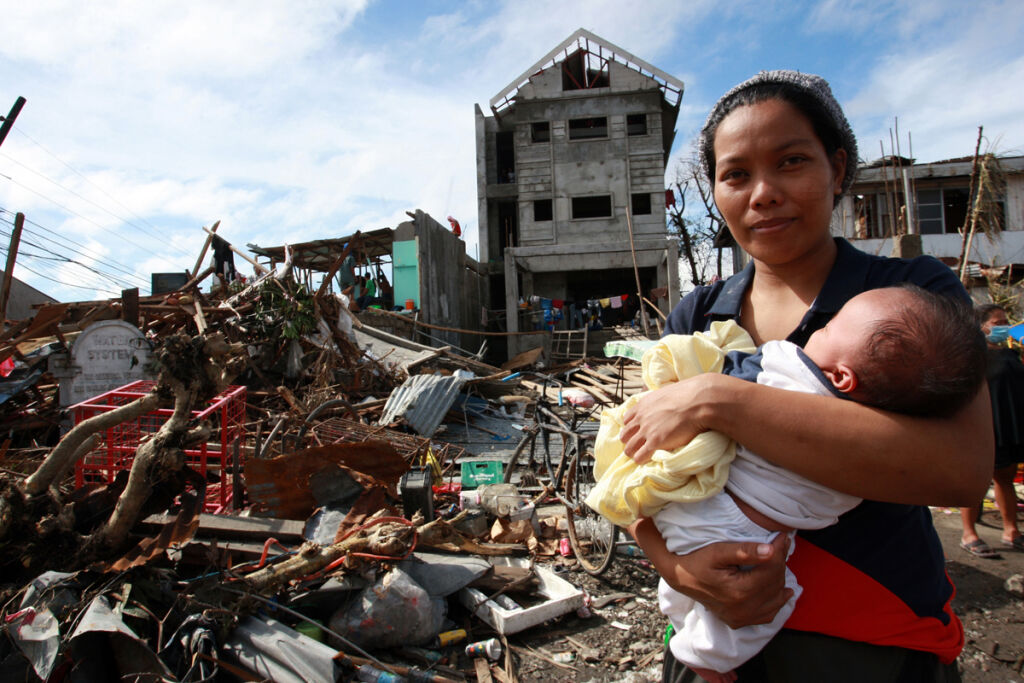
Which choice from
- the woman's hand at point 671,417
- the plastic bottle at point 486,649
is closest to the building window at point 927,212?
the plastic bottle at point 486,649

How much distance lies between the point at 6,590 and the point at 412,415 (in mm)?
5901

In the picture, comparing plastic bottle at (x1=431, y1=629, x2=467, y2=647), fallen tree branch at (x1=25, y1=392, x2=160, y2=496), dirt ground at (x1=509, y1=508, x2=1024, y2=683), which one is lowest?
dirt ground at (x1=509, y1=508, x2=1024, y2=683)

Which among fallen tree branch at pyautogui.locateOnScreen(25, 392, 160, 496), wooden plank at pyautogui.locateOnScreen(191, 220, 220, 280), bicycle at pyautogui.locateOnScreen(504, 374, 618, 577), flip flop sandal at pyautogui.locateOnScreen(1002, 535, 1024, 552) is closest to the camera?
fallen tree branch at pyautogui.locateOnScreen(25, 392, 160, 496)

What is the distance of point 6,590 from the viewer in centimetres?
251

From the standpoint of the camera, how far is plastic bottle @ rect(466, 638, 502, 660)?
3.28 meters

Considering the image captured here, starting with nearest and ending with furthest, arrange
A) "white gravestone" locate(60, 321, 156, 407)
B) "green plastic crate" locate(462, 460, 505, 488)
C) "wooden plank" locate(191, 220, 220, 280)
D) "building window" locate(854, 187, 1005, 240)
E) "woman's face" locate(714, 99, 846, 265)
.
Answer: "woman's face" locate(714, 99, 846, 265) → "green plastic crate" locate(462, 460, 505, 488) → "white gravestone" locate(60, 321, 156, 407) → "wooden plank" locate(191, 220, 220, 280) → "building window" locate(854, 187, 1005, 240)

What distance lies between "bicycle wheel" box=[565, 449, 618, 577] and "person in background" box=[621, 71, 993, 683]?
10.8ft

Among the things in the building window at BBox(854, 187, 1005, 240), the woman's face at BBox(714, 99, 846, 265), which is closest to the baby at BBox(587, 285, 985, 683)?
the woman's face at BBox(714, 99, 846, 265)

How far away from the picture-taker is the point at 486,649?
10.8 ft

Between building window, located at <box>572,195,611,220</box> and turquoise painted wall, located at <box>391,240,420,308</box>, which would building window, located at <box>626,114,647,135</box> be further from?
turquoise painted wall, located at <box>391,240,420,308</box>

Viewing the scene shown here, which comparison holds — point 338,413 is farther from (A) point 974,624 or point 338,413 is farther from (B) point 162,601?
(A) point 974,624

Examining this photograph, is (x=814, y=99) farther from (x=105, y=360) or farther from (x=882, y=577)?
(x=105, y=360)

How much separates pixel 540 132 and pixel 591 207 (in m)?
3.91

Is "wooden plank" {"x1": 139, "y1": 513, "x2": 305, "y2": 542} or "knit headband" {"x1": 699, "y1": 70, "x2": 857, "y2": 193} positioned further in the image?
"wooden plank" {"x1": 139, "y1": 513, "x2": 305, "y2": 542}
